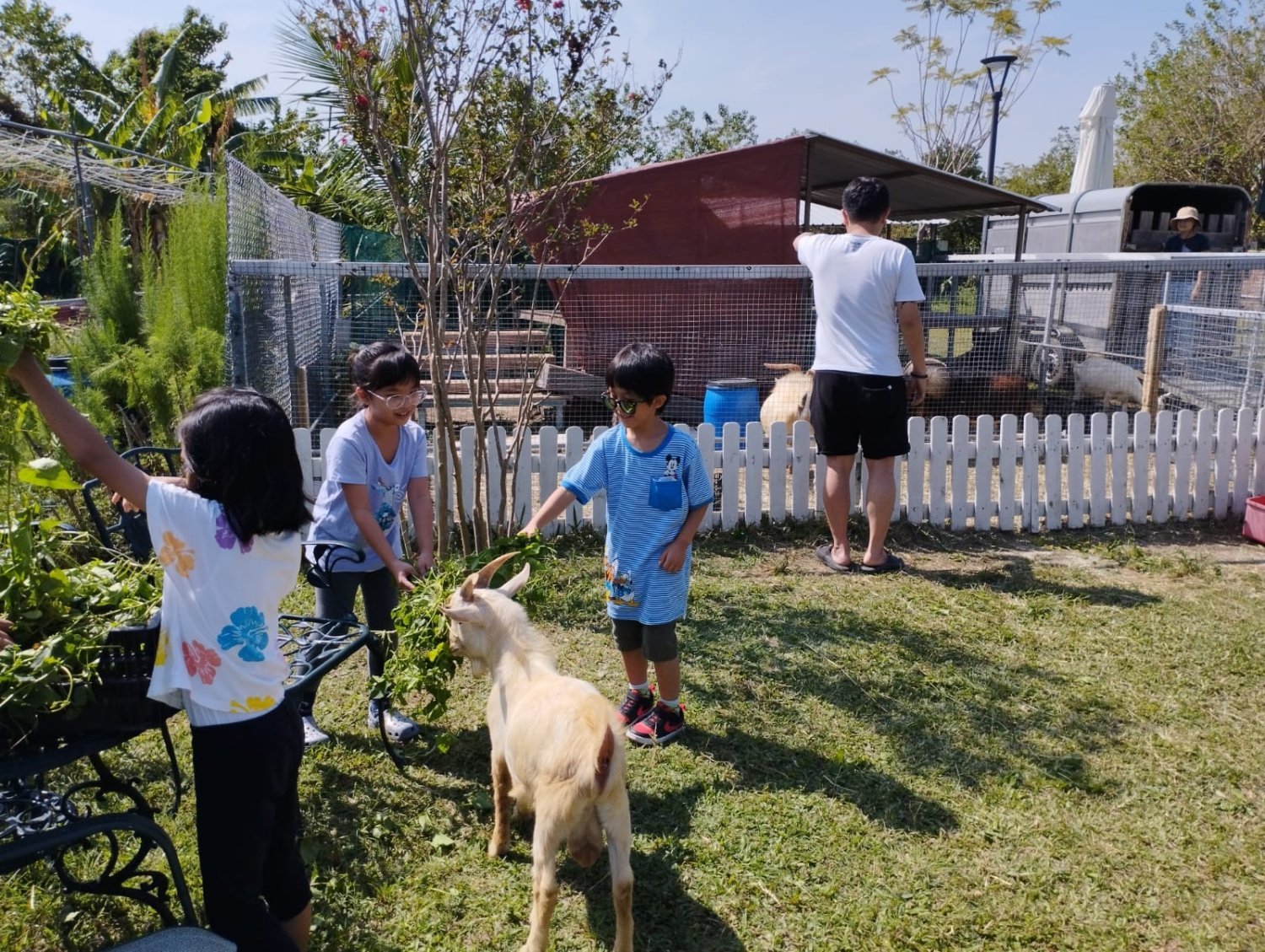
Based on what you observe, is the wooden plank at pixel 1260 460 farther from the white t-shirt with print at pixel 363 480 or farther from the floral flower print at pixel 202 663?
the floral flower print at pixel 202 663

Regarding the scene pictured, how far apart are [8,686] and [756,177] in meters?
8.68

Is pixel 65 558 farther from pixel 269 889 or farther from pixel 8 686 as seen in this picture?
pixel 269 889

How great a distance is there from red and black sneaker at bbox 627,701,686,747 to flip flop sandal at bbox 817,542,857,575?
91.6 inches

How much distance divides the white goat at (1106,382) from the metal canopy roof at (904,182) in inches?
73.8

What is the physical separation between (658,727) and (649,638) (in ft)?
1.38

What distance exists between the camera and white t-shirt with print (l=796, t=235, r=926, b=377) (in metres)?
A: 5.51

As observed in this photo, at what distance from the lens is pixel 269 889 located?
7.79ft

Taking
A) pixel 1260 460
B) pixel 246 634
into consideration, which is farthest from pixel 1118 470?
pixel 246 634

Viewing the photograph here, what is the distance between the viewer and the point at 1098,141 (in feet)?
55.8

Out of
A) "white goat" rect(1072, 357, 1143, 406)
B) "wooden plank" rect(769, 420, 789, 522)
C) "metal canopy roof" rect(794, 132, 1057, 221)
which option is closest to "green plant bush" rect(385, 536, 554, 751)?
"wooden plank" rect(769, 420, 789, 522)

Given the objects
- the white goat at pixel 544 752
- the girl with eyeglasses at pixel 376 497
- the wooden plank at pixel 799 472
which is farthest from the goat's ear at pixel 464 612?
the wooden plank at pixel 799 472

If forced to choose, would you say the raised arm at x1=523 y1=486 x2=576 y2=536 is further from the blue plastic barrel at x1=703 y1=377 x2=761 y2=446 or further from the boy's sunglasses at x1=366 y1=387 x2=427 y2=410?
the blue plastic barrel at x1=703 y1=377 x2=761 y2=446

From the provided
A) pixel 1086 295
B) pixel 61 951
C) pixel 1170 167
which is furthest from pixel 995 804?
pixel 1170 167

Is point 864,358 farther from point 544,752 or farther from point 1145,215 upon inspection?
point 1145,215
